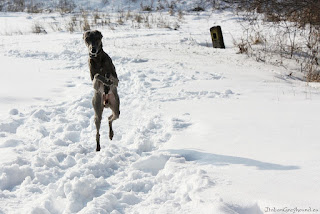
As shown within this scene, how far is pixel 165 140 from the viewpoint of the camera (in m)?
3.94

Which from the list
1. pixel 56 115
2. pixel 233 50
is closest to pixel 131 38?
pixel 233 50

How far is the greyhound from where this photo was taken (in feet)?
10.9

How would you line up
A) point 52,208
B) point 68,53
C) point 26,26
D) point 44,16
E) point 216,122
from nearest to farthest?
point 52,208, point 216,122, point 68,53, point 26,26, point 44,16

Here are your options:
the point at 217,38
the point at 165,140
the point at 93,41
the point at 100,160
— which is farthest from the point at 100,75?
the point at 217,38

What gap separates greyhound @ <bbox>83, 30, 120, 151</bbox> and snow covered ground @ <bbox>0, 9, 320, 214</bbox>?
1.68ft

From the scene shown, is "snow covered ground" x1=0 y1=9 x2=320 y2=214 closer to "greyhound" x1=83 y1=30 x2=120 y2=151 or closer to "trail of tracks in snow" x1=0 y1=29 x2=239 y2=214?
"trail of tracks in snow" x1=0 y1=29 x2=239 y2=214

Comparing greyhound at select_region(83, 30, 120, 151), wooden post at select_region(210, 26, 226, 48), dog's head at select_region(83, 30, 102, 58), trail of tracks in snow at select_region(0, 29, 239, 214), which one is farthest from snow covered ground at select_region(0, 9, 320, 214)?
wooden post at select_region(210, 26, 226, 48)

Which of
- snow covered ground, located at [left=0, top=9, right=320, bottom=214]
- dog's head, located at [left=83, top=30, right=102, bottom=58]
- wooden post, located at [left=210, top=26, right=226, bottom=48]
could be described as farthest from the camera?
wooden post, located at [left=210, top=26, right=226, bottom=48]

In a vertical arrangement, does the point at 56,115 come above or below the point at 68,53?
below

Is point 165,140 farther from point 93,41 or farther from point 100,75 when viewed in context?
point 93,41

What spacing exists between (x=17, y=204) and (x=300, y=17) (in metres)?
7.42

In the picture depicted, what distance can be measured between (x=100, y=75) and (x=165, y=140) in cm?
114

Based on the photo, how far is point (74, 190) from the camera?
270 cm

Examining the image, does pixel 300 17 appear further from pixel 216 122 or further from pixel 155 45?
pixel 216 122
